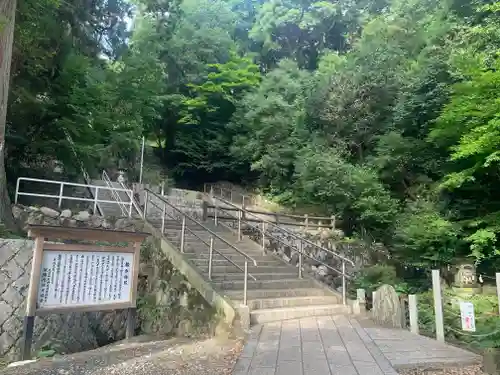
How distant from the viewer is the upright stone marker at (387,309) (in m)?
5.87

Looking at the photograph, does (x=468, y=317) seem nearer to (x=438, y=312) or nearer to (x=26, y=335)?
(x=438, y=312)

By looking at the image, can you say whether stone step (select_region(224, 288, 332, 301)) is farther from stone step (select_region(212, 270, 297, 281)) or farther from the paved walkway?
the paved walkway

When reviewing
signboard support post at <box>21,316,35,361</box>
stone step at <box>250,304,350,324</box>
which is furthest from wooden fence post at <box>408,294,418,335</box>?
signboard support post at <box>21,316,35,361</box>

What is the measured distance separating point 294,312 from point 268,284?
3.13 feet

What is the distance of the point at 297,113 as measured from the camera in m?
17.5

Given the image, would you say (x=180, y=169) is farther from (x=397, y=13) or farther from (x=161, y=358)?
(x=161, y=358)

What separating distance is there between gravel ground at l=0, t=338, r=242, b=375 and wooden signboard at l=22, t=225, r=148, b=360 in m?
0.58

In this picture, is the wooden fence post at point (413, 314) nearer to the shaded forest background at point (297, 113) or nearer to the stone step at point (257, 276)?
the stone step at point (257, 276)

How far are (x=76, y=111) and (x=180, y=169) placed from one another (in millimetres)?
12677

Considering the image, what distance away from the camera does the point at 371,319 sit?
617 centimetres

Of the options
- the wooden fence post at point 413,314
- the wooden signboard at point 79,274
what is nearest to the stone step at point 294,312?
the wooden fence post at point 413,314

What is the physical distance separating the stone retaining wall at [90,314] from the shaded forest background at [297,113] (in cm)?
417

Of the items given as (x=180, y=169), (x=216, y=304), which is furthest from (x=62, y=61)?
(x=180, y=169)

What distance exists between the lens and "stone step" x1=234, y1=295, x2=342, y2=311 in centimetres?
589
